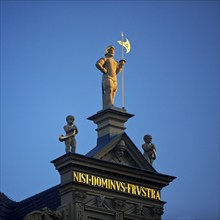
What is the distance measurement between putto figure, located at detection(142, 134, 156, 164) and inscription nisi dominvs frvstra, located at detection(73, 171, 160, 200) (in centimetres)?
220

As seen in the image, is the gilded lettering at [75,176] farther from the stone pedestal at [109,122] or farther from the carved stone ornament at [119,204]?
the stone pedestal at [109,122]

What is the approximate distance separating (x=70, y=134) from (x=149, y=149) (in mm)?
6658

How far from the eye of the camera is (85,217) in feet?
274

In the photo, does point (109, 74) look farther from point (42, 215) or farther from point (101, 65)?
point (42, 215)

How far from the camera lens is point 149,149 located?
89312mm

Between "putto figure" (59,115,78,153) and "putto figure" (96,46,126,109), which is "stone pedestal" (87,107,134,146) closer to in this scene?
"putto figure" (96,46,126,109)

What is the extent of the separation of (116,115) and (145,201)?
5519mm

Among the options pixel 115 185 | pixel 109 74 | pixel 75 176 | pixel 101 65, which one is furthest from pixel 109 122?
pixel 75 176

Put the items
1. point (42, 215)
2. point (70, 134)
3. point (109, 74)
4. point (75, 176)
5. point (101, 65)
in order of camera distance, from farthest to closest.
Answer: point (109, 74) → point (101, 65) → point (70, 134) → point (75, 176) → point (42, 215)

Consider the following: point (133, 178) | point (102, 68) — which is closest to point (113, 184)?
point (133, 178)

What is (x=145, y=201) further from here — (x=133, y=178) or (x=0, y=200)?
(x=0, y=200)

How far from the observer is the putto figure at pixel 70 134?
84250 millimetres

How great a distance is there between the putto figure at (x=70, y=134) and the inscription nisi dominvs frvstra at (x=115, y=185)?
159 cm

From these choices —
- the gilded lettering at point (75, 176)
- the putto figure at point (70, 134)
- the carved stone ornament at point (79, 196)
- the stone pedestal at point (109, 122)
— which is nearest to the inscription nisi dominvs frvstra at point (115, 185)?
the gilded lettering at point (75, 176)
